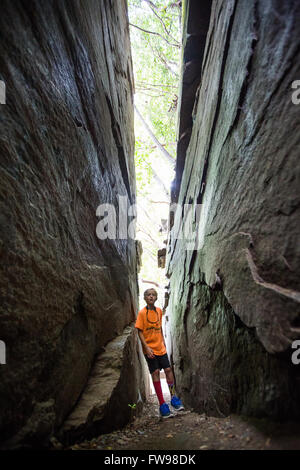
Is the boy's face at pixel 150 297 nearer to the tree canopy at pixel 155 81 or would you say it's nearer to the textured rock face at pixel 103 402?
the textured rock face at pixel 103 402

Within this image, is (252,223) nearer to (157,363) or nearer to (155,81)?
(157,363)

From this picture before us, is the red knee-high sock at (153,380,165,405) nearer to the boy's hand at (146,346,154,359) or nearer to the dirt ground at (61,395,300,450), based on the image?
the boy's hand at (146,346,154,359)

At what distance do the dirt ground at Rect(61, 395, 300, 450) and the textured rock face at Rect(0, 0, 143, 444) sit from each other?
55cm

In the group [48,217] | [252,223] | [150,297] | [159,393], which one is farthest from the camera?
[150,297]

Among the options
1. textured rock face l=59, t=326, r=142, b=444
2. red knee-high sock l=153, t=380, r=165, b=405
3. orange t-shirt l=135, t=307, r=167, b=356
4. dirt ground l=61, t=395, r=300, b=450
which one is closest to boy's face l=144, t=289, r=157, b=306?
orange t-shirt l=135, t=307, r=167, b=356

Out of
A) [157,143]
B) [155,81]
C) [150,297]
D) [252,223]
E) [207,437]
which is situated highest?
[155,81]

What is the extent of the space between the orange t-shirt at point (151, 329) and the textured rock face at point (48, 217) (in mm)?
857

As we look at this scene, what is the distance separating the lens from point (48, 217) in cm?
214

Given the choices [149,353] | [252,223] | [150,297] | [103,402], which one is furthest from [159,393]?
[252,223]

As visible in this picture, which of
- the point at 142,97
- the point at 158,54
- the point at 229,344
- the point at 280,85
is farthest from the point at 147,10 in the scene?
the point at 229,344

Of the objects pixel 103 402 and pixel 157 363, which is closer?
pixel 103 402

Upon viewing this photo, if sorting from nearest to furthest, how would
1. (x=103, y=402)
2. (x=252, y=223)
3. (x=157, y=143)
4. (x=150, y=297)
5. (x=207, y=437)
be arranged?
(x=207, y=437)
(x=252, y=223)
(x=103, y=402)
(x=150, y=297)
(x=157, y=143)

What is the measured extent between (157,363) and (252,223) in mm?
3060
